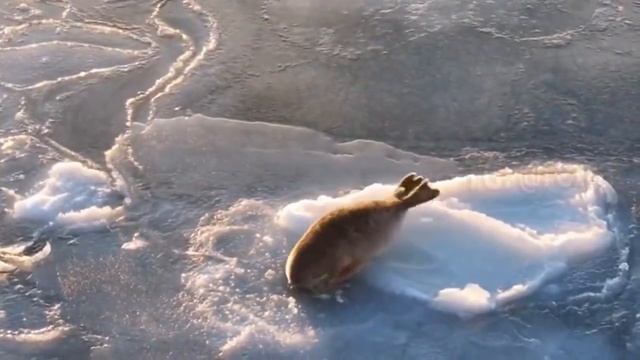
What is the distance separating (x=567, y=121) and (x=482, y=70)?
523 millimetres

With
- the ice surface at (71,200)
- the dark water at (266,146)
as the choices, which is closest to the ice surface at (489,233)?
the dark water at (266,146)

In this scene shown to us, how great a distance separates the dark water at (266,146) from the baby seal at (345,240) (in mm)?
85

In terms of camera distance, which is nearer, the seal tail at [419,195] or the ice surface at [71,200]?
the seal tail at [419,195]

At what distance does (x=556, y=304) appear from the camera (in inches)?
137

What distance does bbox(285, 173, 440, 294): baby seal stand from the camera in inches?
136

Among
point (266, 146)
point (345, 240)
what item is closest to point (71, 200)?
point (266, 146)

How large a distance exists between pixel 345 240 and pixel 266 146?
90cm

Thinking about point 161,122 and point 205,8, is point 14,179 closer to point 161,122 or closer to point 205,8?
point 161,122

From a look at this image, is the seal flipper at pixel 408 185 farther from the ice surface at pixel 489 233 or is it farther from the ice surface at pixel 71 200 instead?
the ice surface at pixel 71 200

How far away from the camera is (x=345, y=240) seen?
3494 millimetres

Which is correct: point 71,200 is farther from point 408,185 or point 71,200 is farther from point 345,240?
point 408,185

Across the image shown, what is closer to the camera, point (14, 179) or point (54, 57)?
point (14, 179)

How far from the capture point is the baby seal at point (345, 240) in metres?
3.46

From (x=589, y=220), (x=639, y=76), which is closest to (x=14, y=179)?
(x=589, y=220)
